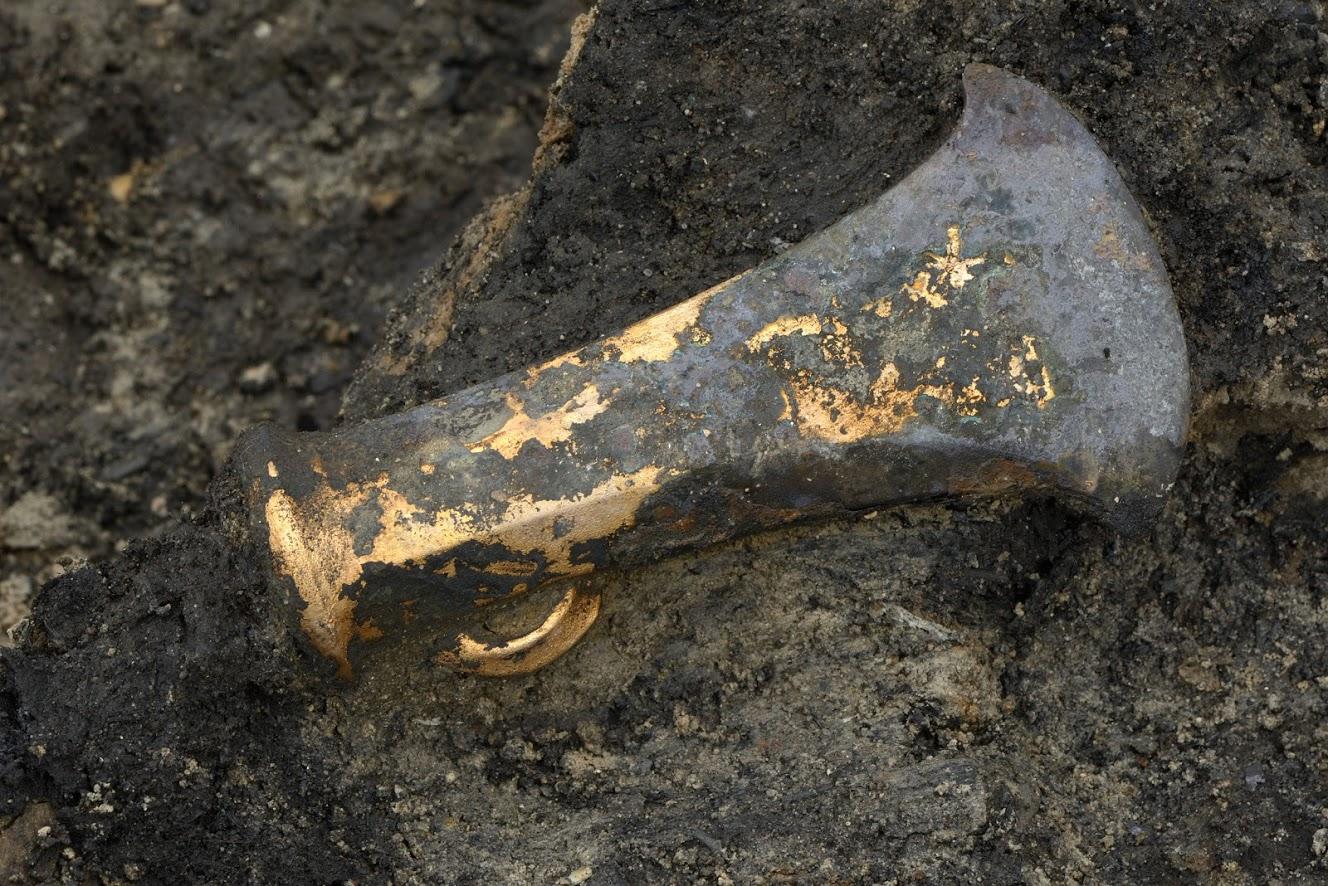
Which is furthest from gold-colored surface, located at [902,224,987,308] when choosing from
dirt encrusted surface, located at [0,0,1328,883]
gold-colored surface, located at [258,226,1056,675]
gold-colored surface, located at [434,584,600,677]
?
gold-colored surface, located at [434,584,600,677]

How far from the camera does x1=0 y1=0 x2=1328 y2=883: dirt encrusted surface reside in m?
2.12

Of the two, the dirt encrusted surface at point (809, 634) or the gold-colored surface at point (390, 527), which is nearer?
the gold-colored surface at point (390, 527)

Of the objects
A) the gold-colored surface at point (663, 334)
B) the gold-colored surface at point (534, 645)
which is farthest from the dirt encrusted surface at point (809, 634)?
the gold-colored surface at point (663, 334)

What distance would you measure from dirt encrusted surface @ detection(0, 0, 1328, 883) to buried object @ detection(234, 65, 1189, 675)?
12cm

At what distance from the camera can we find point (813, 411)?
2.01 meters

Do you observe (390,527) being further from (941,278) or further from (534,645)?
(941,278)

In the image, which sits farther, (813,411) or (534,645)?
(534,645)

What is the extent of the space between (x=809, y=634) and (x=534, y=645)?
1.22 ft

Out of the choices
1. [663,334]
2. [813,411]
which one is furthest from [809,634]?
[663,334]

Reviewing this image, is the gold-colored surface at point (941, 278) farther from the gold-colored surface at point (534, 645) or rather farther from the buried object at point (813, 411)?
the gold-colored surface at point (534, 645)

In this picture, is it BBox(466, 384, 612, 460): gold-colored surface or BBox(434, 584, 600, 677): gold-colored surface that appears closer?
BBox(466, 384, 612, 460): gold-colored surface

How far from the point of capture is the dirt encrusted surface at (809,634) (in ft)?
6.95

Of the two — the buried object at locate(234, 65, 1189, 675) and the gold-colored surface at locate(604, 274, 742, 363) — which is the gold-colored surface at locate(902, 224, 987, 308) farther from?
the gold-colored surface at locate(604, 274, 742, 363)

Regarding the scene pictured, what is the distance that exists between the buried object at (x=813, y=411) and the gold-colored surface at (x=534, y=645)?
0.34ft
